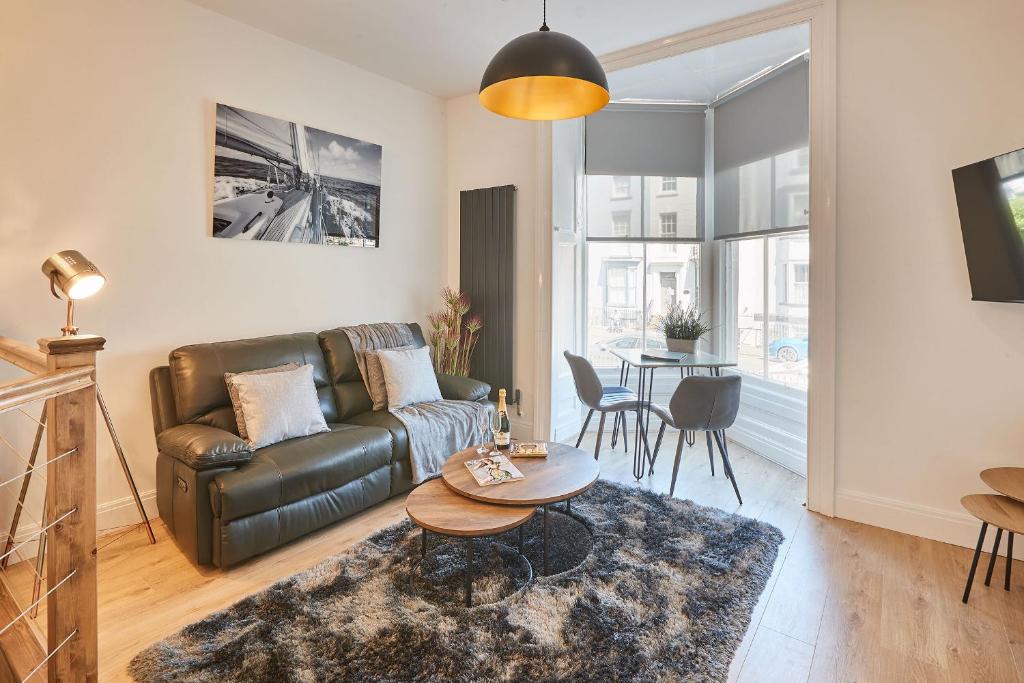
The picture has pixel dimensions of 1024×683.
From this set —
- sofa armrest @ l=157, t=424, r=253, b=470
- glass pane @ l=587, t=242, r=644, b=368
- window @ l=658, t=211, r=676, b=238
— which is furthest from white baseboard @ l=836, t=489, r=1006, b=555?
sofa armrest @ l=157, t=424, r=253, b=470

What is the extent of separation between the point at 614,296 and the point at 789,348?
1.52 meters

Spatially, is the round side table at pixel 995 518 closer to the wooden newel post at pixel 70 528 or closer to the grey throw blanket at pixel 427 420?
the grey throw blanket at pixel 427 420

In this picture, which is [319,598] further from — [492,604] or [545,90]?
[545,90]

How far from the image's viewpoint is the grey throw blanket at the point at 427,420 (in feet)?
10.9

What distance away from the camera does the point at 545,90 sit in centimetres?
232

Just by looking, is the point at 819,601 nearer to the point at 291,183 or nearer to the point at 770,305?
the point at 770,305

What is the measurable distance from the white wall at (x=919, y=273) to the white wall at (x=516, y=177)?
2.16 metres

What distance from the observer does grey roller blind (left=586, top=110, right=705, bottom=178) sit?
466 centimetres

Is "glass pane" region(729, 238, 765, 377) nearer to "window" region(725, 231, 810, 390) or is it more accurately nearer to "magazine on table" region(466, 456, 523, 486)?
"window" region(725, 231, 810, 390)

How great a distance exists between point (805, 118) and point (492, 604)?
3.82 m

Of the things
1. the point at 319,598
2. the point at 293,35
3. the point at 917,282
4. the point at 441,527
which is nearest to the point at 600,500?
the point at 441,527

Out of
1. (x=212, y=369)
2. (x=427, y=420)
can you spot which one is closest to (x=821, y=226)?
(x=427, y=420)

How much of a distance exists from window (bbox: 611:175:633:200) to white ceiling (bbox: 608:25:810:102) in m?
0.70

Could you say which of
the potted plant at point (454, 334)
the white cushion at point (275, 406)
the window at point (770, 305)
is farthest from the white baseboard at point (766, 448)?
the white cushion at point (275, 406)
